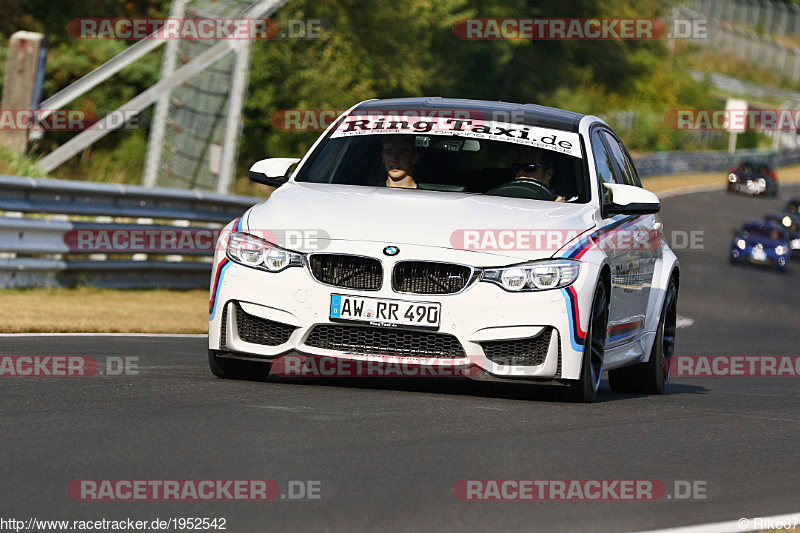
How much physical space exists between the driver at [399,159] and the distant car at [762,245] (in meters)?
31.6

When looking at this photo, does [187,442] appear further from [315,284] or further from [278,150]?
[278,150]

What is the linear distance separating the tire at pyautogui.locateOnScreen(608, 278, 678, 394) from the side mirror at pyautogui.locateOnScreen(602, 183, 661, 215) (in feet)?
4.40

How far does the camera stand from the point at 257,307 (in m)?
7.99

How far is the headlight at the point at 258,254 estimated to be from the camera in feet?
25.9

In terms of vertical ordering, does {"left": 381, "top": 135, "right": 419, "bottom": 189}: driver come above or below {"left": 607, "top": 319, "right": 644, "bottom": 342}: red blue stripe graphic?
above

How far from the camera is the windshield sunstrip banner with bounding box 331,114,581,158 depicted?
920 centimetres

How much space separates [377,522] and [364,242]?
3098mm

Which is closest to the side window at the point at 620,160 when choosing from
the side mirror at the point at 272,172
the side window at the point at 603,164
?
the side window at the point at 603,164

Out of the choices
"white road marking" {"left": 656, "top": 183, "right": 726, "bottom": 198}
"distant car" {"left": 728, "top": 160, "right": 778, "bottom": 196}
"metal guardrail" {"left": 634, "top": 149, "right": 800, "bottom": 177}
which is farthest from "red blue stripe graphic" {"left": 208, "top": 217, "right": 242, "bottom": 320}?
"distant car" {"left": 728, "top": 160, "right": 778, "bottom": 196}

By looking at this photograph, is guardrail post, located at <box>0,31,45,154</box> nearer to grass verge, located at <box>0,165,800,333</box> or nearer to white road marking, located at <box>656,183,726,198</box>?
grass verge, located at <box>0,165,800,333</box>

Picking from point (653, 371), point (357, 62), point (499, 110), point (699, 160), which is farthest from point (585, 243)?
point (699, 160)

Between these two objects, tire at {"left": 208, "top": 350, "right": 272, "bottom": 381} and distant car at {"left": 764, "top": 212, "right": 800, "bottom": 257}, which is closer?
tire at {"left": 208, "top": 350, "right": 272, "bottom": 381}

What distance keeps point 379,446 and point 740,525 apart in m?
1.67

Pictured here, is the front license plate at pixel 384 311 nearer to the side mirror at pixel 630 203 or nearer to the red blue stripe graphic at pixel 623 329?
the red blue stripe graphic at pixel 623 329
